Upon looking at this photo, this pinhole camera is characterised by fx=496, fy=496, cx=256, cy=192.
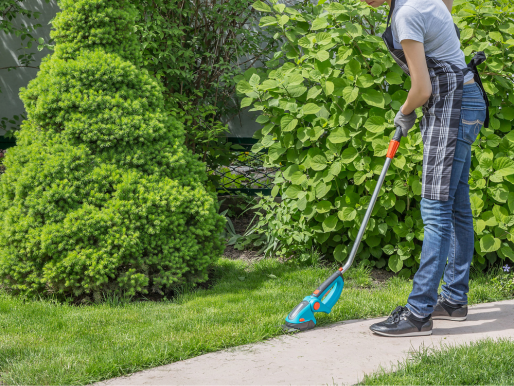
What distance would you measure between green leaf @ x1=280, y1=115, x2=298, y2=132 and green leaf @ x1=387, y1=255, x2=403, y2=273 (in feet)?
4.49

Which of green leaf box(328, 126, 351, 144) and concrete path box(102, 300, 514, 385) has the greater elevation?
green leaf box(328, 126, 351, 144)

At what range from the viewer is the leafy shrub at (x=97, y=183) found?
3.45m

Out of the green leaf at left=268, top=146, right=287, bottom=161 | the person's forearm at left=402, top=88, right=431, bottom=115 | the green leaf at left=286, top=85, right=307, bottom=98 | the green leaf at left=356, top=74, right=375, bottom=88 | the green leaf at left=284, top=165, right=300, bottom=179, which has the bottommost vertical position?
the green leaf at left=284, top=165, right=300, bottom=179

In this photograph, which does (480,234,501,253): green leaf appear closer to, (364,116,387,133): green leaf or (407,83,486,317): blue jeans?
(407,83,486,317): blue jeans

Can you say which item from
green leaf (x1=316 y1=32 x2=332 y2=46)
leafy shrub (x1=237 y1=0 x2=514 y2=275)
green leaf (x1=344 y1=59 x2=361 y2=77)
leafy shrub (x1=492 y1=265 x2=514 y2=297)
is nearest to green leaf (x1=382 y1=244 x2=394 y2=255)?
leafy shrub (x1=237 y1=0 x2=514 y2=275)

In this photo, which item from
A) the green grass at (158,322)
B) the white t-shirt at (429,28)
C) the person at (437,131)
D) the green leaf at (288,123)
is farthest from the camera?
the green leaf at (288,123)

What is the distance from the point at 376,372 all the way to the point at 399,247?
1.81 meters

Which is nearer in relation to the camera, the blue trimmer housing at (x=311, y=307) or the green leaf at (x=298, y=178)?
the blue trimmer housing at (x=311, y=307)

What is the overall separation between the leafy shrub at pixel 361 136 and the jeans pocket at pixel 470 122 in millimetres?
852

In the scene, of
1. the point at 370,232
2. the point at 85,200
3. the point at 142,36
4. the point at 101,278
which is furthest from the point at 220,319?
the point at 142,36

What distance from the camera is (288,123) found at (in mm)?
4207

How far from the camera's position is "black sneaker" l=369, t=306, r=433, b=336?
2.91m

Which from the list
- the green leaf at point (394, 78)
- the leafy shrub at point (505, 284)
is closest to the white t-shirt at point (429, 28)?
the green leaf at point (394, 78)

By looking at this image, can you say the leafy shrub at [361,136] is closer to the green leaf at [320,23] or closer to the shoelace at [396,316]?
the green leaf at [320,23]
